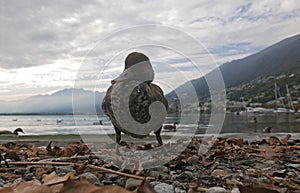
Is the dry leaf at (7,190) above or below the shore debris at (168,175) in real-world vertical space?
above

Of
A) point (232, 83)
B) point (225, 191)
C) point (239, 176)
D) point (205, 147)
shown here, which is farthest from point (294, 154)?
point (232, 83)

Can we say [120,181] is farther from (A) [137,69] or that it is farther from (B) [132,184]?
(A) [137,69]

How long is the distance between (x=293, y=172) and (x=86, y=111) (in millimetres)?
2547

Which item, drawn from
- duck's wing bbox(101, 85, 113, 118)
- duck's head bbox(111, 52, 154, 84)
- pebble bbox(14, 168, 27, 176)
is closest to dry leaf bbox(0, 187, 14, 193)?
pebble bbox(14, 168, 27, 176)

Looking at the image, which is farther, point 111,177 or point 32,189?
point 111,177

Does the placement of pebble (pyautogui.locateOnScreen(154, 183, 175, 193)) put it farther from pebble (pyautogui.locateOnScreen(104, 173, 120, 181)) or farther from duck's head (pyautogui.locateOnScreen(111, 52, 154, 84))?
duck's head (pyautogui.locateOnScreen(111, 52, 154, 84))

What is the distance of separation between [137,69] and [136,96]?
554 mm

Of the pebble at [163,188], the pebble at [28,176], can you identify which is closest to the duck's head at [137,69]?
the pebble at [28,176]

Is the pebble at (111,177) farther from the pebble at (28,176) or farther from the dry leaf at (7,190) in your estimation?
the dry leaf at (7,190)

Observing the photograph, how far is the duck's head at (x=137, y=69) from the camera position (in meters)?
3.87

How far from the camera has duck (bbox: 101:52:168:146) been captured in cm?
358

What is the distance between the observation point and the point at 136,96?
141 inches

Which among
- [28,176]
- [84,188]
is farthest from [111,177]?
[84,188]

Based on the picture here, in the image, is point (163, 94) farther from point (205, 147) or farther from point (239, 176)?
point (239, 176)
